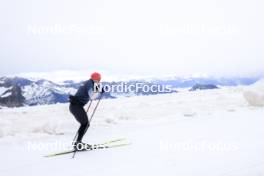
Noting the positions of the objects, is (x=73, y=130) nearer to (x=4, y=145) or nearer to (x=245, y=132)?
(x=4, y=145)

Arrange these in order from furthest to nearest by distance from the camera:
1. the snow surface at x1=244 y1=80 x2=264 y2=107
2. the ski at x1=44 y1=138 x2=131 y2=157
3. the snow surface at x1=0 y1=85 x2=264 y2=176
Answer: the snow surface at x1=244 y1=80 x2=264 y2=107 < the ski at x1=44 y1=138 x2=131 y2=157 < the snow surface at x1=0 y1=85 x2=264 y2=176

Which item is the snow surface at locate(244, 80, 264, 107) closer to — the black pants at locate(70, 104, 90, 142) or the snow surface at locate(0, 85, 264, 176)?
the snow surface at locate(0, 85, 264, 176)

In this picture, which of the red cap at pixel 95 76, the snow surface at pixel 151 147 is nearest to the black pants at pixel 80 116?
the snow surface at pixel 151 147

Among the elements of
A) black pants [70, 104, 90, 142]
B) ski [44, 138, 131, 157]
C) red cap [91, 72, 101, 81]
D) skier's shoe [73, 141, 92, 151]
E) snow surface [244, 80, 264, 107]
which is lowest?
snow surface [244, 80, 264, 107]

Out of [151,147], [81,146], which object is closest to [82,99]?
[81,146]

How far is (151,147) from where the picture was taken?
10781 mm

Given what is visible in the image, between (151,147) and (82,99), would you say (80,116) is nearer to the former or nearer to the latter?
(82,99)

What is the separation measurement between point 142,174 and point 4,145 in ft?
19.1

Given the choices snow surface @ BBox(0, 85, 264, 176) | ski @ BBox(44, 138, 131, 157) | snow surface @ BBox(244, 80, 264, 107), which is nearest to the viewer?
snow surface @ BBox(0, 85, 264, 176)

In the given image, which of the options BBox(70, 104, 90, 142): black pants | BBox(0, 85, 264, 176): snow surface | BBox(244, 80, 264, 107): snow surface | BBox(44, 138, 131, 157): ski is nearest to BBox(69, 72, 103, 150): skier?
BBox(70, 104, 90, 142): black pants

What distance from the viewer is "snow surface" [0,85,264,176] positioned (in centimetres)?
838

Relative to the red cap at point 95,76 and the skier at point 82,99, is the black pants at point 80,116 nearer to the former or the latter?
the skier at point 82,99

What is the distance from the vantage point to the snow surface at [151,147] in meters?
8.38

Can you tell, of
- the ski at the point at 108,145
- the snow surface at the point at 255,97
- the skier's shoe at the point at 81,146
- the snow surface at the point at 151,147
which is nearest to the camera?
the snow surface at the point at 151,147
